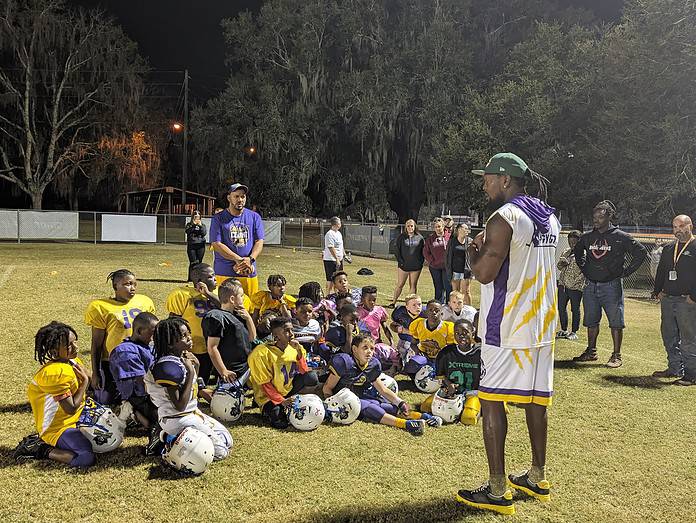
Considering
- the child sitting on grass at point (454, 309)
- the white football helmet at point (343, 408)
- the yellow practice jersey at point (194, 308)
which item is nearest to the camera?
the white football helmet at point (343, 408)

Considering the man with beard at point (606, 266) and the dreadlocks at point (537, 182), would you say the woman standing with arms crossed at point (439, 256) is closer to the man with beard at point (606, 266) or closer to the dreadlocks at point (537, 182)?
the man with beard at point (606, 266)

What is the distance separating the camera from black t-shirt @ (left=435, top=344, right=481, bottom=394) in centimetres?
635

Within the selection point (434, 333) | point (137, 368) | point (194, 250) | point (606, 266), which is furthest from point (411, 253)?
point (137, 368)

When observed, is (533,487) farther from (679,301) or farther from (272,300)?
(679,301)

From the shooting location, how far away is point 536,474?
4.24m

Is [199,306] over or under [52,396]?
over

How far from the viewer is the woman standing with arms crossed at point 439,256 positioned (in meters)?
12.5

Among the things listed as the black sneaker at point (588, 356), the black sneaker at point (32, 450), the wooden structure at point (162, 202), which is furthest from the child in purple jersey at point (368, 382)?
the wooden structure at point (162, 202)

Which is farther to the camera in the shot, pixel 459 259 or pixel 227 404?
pixel 459 259

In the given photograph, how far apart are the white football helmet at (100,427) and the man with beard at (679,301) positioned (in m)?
6.91

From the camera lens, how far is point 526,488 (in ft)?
14.1

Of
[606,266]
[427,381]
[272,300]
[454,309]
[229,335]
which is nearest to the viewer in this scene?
[229,335]

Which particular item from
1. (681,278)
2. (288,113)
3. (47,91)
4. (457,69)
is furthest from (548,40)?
(47,91)

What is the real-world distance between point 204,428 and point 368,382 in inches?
80.2
